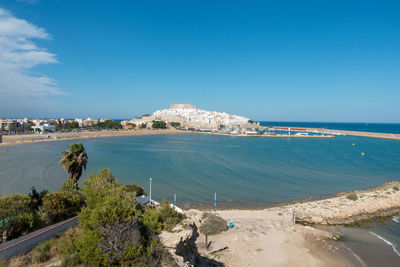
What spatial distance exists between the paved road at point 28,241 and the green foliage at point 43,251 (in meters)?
0.46

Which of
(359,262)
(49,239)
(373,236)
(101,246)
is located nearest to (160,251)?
(101,246)

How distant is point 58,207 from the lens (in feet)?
32.6

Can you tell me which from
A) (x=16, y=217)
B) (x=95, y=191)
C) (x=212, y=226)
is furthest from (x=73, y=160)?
(x=212, y=226)

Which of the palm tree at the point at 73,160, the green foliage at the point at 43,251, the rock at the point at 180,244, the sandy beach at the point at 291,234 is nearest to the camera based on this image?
the green foliage at the point at 43,251

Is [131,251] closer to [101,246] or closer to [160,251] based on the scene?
[101,246]

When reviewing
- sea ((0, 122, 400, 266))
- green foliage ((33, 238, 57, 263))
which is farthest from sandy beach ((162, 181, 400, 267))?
green foliage ((33, 238, 57, 263))

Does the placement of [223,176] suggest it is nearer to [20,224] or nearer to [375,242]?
[375,242]

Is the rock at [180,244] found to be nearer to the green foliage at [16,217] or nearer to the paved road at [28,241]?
the paved road at [28,241]

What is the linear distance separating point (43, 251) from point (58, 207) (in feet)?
13.8

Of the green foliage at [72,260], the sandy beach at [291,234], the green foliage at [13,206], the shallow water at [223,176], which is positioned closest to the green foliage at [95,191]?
the green foliage at [72,260]

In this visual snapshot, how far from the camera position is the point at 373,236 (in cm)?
1298

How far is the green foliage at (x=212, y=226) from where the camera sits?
39.0ft

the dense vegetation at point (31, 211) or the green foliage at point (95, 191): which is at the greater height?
the green foliage at point (95, 191)

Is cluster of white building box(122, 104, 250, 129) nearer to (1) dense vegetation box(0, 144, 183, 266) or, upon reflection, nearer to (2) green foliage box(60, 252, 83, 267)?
(1) dense vegetation box(0, 144, 183, 266)
